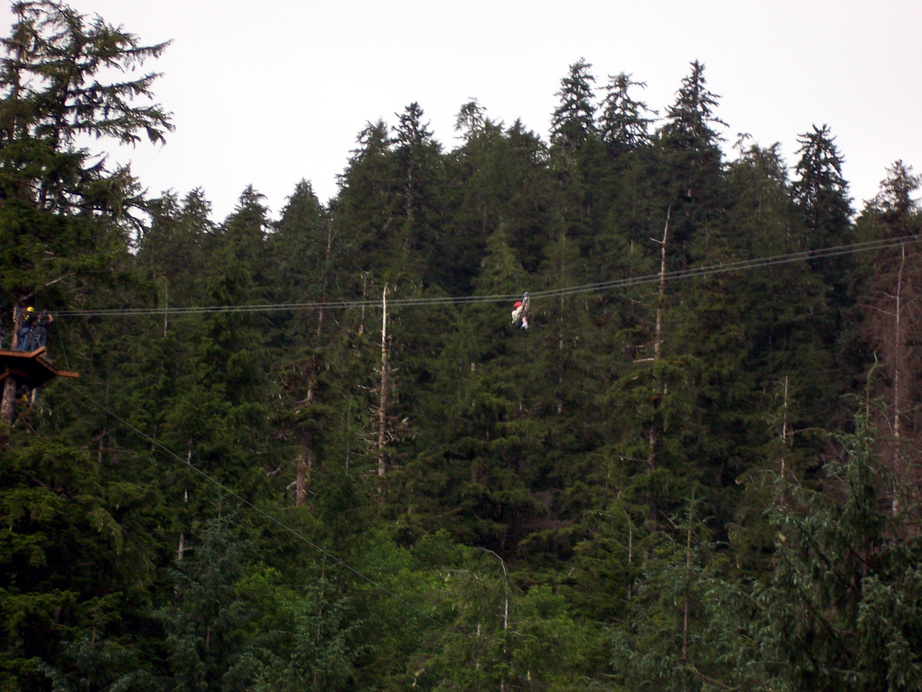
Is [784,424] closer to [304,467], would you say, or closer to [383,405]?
[383,405]

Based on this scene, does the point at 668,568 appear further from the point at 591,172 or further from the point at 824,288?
the point at 591,172

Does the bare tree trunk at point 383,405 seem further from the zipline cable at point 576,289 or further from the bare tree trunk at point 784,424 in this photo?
the bare tree trunk at point 784,424

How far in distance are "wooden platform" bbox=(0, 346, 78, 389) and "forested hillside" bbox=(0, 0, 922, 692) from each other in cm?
60

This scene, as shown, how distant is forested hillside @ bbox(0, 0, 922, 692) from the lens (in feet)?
53.3

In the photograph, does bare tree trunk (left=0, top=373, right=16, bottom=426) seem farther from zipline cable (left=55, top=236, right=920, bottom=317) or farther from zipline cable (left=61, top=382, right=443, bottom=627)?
zipline cable (left=55, top=236, right=920, bottom=317)

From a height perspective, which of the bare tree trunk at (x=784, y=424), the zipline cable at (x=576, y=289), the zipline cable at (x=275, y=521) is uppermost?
the zipline cable at (x=576, y=289)

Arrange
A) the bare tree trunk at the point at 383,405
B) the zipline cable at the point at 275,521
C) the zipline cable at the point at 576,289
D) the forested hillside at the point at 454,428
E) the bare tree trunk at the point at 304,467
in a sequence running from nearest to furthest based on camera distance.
Result: the forested hillside at the point at 454,428, the zipline cable at the point at 275,521, the zipline cable at the point at 576,289, the bare tree trunk at the point at 304,467, the bare tree trunk at the point at 383,405

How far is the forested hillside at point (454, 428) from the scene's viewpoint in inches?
639

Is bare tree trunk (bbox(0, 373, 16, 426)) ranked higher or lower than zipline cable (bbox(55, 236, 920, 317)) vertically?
lower

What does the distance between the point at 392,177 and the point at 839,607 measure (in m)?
39.1

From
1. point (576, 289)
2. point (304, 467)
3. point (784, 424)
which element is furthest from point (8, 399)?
point (784, 424)

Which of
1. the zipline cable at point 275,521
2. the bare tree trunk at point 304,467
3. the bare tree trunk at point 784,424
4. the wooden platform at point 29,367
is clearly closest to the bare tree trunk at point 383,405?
the bare tree trunk at point 304,467

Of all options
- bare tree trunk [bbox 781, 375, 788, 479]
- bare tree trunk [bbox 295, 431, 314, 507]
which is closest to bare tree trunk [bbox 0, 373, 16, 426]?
bare tree trunk [bbox 295, 431, 314, 507]

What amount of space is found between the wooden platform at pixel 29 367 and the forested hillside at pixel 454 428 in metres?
0.60
